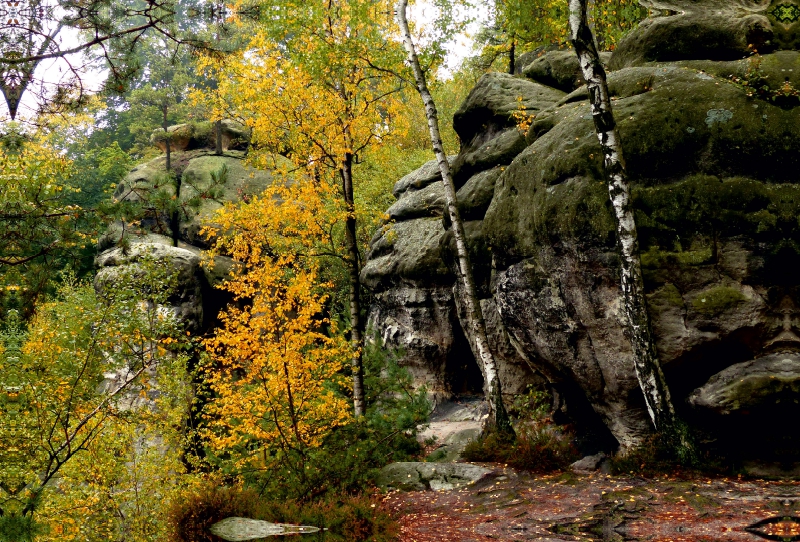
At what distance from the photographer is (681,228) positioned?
9.48 m

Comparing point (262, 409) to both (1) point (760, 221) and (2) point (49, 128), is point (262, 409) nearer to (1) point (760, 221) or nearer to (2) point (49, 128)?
(2) point (49, 128)

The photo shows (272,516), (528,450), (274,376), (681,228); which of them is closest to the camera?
(272,516)

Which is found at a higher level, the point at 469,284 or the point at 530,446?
the point at 469,284

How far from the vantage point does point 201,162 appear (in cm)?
3216

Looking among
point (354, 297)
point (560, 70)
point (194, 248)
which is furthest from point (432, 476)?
point (194, 248)

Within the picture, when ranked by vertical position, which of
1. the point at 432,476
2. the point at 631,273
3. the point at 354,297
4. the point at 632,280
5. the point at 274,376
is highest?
the point at 354,297

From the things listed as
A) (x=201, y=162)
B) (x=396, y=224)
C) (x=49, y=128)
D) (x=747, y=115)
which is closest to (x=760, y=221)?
(x=747, y=115)

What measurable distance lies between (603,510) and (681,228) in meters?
4.99

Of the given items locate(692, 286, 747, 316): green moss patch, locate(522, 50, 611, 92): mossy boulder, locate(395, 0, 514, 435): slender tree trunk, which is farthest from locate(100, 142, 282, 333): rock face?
locate(692, 286, 747, 316): green moss patch

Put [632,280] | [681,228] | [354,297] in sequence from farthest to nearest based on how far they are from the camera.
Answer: [354,297] → [681,228] → [632,280]

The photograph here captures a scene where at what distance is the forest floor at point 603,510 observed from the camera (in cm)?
629

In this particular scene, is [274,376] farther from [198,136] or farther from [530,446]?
[198,136]

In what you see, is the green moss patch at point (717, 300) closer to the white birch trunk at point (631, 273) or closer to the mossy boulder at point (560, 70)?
the white birch trunk at point (631, 273)

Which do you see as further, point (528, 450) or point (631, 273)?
point (528, 450)
